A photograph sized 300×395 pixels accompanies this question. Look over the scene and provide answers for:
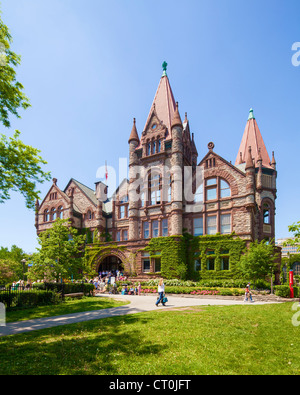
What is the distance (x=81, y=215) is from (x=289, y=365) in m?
42.2

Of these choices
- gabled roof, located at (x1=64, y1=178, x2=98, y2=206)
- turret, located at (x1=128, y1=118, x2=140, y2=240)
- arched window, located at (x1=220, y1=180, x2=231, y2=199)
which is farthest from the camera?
gabled roof, located at (x1=64, y1=178, x2=98, y2=206)

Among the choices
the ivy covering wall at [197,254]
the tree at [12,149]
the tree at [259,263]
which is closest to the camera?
the tree at [12,149]

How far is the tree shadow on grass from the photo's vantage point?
5.89 m

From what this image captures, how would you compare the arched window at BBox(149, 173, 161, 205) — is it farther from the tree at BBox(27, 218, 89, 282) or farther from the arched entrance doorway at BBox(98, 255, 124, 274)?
the tree at BBox(27, 218, 89, 282)

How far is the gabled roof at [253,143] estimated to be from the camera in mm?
40000

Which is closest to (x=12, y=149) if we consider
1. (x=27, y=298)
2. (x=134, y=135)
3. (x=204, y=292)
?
(x=27, y=298)

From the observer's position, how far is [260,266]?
79.0ft

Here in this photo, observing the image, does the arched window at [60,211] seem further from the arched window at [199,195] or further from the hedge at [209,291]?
the hedge at [209,291]

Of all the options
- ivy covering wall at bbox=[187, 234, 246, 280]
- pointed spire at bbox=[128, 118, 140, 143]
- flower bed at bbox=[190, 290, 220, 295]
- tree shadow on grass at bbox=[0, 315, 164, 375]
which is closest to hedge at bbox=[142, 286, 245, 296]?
flower bed at bbox=[190, 290, 220, 295]

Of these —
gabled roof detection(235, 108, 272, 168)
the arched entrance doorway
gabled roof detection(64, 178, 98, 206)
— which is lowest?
the arched entrance doorway

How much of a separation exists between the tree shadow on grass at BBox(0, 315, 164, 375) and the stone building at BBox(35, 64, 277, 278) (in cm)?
2323

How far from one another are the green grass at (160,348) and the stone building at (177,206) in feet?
69.8

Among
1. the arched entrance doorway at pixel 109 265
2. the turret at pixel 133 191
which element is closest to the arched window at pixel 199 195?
the turret at pixel 133 191

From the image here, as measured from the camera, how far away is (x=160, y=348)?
715cm
